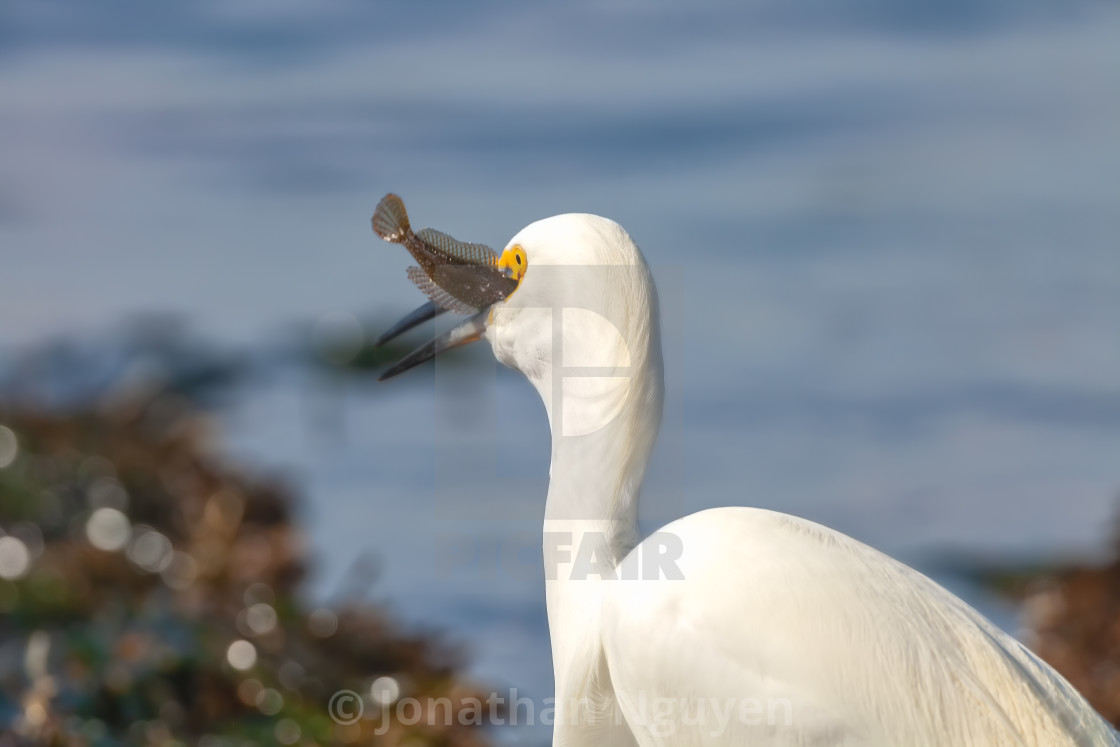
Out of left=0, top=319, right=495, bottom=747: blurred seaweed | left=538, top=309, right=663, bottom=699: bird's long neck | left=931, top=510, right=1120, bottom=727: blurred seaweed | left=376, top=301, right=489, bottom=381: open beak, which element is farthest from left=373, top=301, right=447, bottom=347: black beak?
left=931, top=510, right=1120, bottom=727: blurred seaweed

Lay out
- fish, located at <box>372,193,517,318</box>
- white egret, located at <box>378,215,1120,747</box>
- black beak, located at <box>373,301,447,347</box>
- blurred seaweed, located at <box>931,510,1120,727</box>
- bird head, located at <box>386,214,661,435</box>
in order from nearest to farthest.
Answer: white egret, located at <box>378,215,1120,747</box> < bird head, located at <box>386,214,661,435</box> < fish, located at <box>372,193,517,318</box> < black beak, located at <box>373,301,447,347</box> < blurred seaweed, located at <box>931,510,1120,727</box>

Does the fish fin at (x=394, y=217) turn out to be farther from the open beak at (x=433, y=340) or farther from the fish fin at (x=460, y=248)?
the open beak at (x=433, y=340)

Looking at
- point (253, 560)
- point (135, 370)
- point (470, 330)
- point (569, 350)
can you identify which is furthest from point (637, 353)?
point (135, 370)

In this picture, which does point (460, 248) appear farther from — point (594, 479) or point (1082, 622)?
point (1082, 622)

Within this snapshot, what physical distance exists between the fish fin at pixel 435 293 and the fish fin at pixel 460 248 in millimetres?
132

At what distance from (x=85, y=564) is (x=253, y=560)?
0.86m

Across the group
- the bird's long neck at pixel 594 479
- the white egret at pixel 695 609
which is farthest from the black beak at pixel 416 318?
the bird's long neck at pixel 594 479

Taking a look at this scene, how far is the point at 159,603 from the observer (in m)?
5.68

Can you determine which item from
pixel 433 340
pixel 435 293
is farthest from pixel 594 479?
pixel 435 293

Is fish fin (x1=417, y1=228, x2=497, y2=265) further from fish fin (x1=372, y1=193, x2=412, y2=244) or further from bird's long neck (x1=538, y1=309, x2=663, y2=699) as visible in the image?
bird's long neck (x1=538, y1=309, x2=663, y2=699)

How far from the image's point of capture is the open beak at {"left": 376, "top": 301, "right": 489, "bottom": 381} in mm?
3627

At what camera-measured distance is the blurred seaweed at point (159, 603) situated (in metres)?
5.05

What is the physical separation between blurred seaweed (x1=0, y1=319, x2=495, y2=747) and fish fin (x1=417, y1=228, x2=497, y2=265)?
2.30 meters

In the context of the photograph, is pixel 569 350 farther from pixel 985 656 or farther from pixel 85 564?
pixel 85 564
